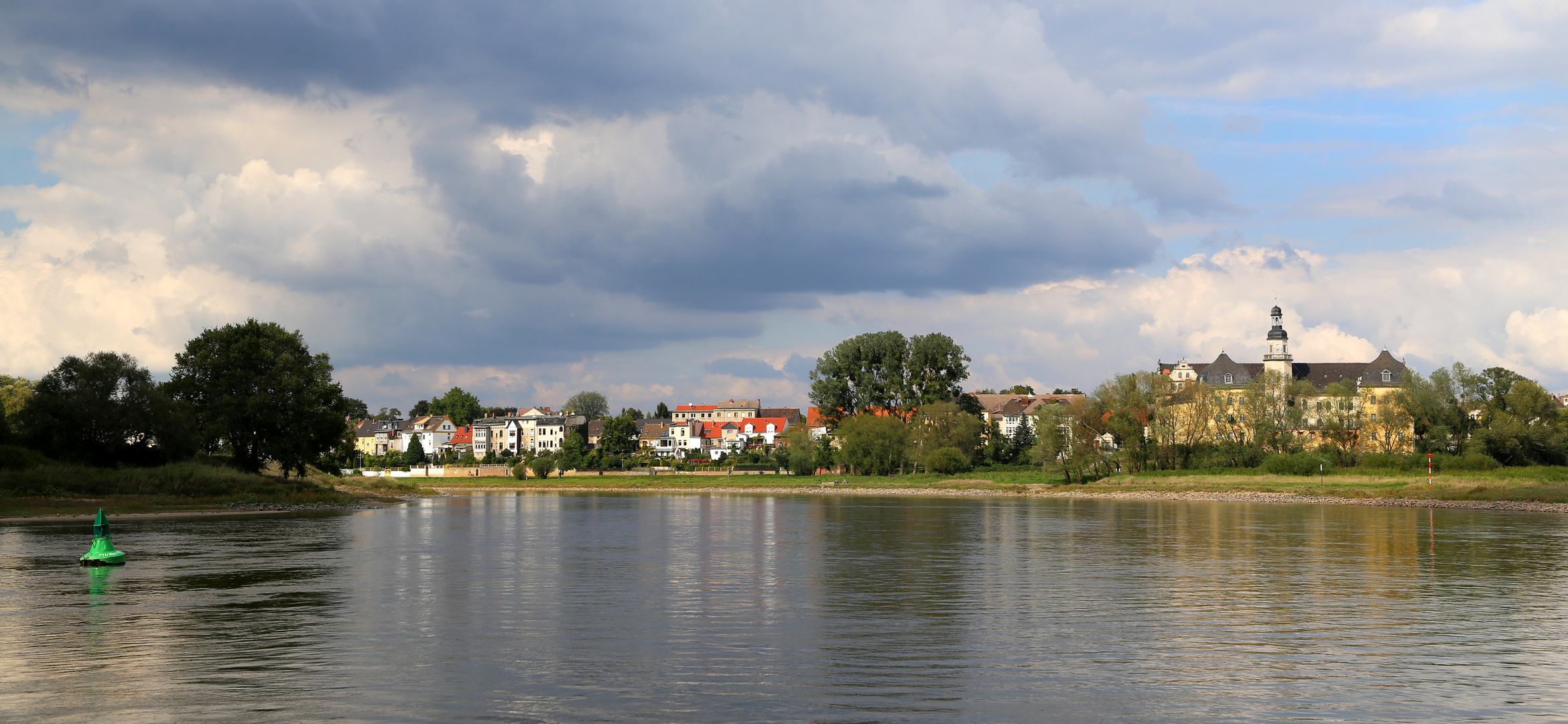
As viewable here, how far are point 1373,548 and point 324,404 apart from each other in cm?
6770

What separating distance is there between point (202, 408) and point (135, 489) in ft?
39.9

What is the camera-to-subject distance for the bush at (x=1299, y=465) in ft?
309

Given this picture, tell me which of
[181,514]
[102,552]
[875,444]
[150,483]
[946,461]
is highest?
[875,444]

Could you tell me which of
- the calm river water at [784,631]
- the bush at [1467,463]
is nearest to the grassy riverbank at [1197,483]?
the bush at [1467,463]

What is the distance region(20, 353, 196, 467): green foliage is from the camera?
6138 cm

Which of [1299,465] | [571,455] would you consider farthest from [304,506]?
[1299,465]

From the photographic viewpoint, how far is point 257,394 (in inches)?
2840

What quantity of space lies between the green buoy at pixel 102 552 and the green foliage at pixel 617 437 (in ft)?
456

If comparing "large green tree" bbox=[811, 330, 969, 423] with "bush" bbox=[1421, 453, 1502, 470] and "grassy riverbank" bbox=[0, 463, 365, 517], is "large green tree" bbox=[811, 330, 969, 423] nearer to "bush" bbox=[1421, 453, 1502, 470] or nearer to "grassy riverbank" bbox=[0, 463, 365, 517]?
"bush" bbox=[1421, 453, 1502, 470]

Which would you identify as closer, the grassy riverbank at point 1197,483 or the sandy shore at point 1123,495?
the sandy shore at point 1123,495

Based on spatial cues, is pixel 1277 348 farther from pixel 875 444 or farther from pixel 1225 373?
pixel 875 444

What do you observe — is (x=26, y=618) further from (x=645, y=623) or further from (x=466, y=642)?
(x=645, y=623)

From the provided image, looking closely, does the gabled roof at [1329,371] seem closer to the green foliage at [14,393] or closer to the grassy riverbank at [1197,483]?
the grassy riverbank at [1197,483]

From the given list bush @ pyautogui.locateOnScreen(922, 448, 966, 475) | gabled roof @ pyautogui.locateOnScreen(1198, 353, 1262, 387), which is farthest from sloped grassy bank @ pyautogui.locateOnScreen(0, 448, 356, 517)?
gabled roof @ pyautogui.locateOnScreen(1198, 353, 1262, 387)
